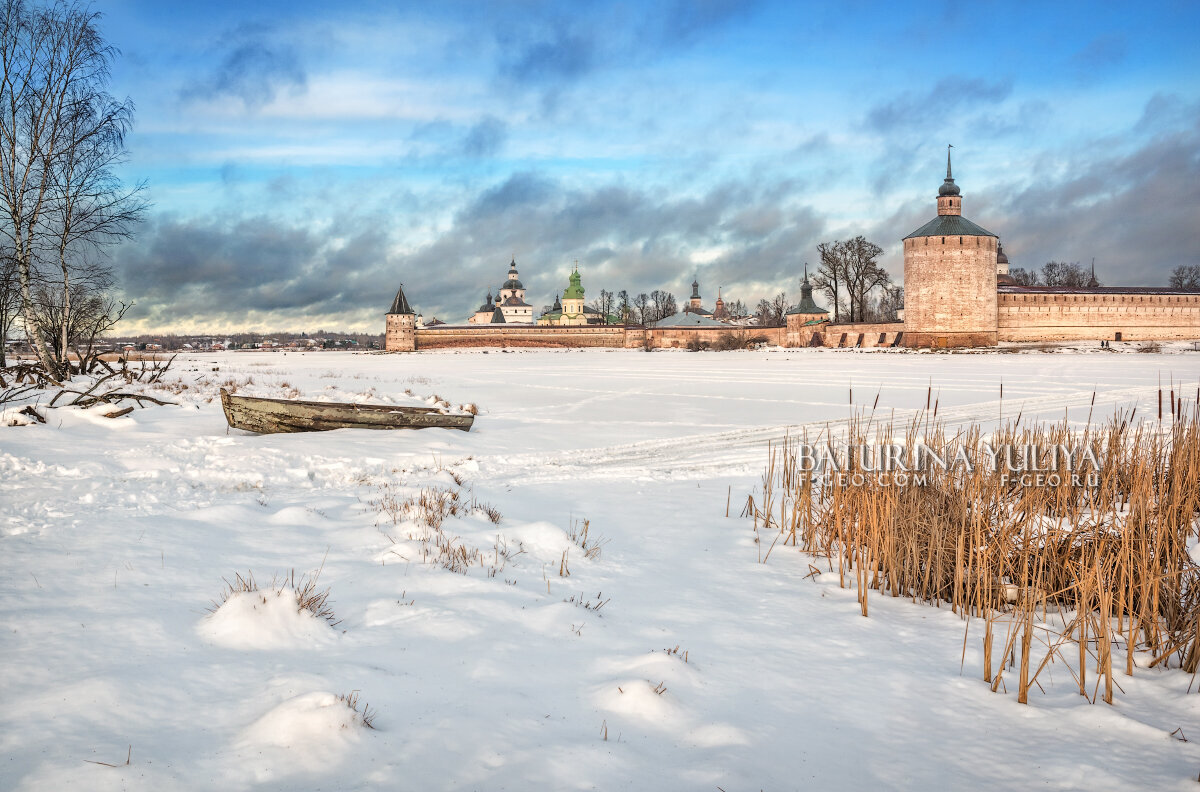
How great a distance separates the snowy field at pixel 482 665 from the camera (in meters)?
2.04

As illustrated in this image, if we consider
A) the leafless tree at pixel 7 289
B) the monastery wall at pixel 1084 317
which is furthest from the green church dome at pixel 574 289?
the leafless tree at pixel 7 289

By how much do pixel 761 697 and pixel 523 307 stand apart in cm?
10477

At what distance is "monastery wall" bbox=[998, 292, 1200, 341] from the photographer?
4778 centimetres

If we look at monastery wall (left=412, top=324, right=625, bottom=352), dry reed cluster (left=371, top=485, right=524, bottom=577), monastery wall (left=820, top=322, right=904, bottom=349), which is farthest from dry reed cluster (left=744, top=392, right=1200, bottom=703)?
monastery wall (left=412, top=324, right=625, bottom=352)

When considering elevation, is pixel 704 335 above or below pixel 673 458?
above

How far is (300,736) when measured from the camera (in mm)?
2039

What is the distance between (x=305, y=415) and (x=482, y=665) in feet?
20.7

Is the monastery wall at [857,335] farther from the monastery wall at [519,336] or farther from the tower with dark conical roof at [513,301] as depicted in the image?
the tower with dark conical roof at [513,301]

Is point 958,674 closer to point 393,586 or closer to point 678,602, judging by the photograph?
point 678,602

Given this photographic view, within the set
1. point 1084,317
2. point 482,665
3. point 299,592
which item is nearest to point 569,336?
point 1084,317

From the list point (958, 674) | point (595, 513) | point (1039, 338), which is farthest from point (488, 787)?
point (1039, 338)

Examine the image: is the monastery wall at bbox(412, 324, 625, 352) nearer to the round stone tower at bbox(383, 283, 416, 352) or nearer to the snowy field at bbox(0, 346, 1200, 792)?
the round stone tower at bbox(383, 283, 416, 352)

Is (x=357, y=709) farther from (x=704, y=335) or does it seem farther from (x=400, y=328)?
(x=400, y=328)

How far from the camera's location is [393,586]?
3.44m
